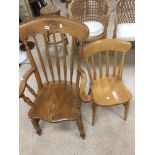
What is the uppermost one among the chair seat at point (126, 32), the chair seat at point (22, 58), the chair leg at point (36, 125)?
the chair seat at point (126, 32)

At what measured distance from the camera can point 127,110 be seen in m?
1.82

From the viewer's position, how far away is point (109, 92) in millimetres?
1713

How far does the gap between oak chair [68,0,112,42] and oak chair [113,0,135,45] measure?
143 millimetres

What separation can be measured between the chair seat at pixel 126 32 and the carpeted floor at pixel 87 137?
747 millimetres

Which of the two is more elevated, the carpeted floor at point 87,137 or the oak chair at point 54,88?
the oak chair at point 54,88

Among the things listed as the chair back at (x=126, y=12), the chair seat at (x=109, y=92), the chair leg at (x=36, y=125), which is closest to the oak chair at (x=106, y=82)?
the chair seat at (x=109, y=92)

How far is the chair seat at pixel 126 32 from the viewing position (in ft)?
7.26

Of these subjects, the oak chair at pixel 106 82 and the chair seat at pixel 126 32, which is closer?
the oak chair at pixel 106 82

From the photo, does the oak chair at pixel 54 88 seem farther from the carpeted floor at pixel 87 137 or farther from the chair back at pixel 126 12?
the chair back at pixel 126 12

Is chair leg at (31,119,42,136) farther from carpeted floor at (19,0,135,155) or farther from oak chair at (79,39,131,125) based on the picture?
oak chair at (79,39,131,125)

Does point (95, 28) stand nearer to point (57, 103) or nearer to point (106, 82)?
point (106, 82)

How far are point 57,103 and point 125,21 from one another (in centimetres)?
148

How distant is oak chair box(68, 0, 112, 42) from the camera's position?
235 cm
